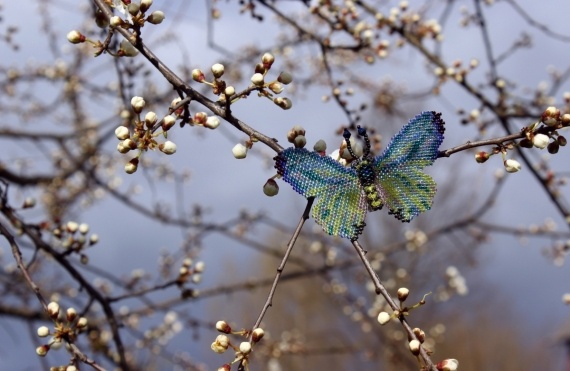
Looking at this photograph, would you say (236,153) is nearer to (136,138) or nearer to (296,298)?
(136,138)

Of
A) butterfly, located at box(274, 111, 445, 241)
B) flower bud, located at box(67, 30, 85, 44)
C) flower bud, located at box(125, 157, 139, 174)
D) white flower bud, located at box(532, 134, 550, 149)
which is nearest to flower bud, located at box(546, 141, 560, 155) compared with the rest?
white flower bud, located at box(532, 134, 550, 149)

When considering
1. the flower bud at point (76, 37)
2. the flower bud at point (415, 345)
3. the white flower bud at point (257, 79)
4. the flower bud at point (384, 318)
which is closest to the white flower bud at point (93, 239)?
the flower bud at point (76, 37)

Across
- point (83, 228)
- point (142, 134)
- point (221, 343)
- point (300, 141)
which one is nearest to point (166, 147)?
point (142, 134)

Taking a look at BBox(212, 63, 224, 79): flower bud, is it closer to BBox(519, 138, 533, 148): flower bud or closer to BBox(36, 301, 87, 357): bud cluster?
BBox(519, 138, 533, 148): flower bud

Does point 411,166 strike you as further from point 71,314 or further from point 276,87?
point 71,314

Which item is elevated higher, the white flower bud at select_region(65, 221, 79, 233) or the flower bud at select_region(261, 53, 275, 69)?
the white flower bud at select_region(65, 221, 79, 233)

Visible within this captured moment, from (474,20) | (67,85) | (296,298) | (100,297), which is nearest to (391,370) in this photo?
(296,298)

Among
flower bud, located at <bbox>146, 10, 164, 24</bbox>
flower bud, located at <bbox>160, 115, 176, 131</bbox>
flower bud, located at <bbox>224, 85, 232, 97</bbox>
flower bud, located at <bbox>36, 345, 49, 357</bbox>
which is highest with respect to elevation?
flower bud, located at <bbox>146, 10, 164, 24</bbox>
